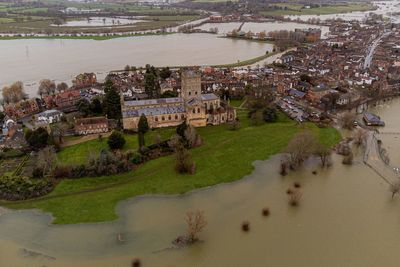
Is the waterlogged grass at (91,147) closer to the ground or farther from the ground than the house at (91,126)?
closer to the ground

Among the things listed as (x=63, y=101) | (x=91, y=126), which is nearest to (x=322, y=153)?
(x=91, y=126)

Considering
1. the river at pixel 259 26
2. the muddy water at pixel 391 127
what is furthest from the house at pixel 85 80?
the river at pixel 259 26

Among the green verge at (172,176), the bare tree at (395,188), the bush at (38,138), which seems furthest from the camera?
the bush at (38,138)

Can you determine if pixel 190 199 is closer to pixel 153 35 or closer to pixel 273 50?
pixel 273 50

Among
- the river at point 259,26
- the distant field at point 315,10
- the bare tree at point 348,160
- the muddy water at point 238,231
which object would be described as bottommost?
the muddy water at point 238,231

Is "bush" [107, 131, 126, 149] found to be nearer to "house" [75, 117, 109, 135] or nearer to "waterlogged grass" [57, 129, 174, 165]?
"waterlogged grass" [57, 129, 174, 165]

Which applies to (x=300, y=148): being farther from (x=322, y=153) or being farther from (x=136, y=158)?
(x=136, y=158)

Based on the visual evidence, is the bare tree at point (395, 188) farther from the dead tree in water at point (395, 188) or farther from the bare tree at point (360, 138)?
the bare tree at point (360, 138)

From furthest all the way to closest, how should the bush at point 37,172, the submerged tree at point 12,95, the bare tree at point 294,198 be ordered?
the submerged tree at point 12,95
the bush at point 37,172
the bare tree at point 294,198
